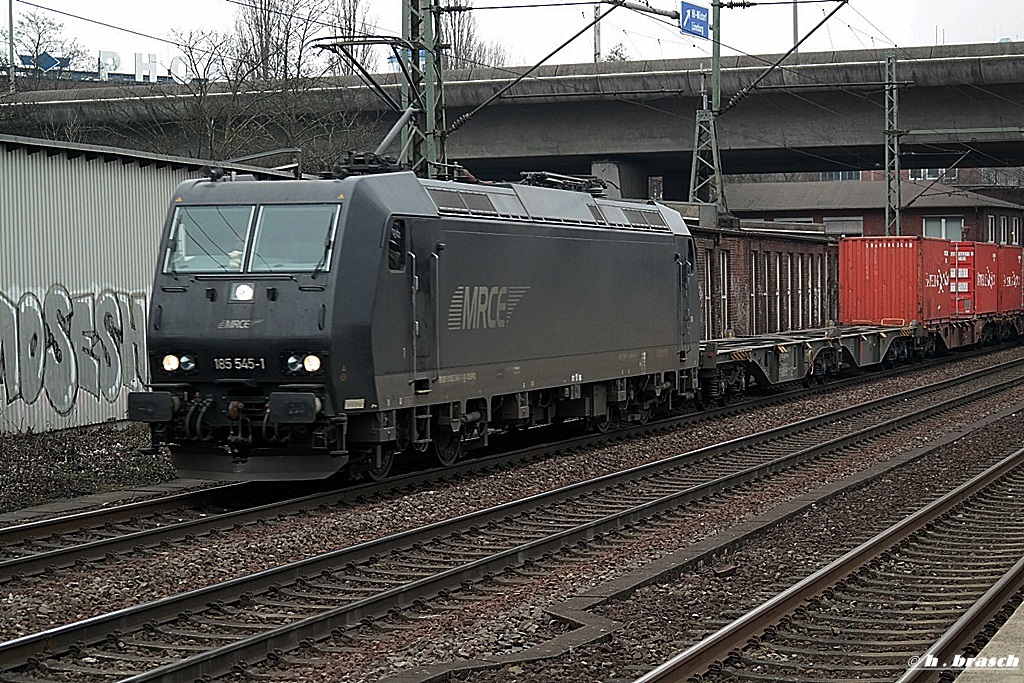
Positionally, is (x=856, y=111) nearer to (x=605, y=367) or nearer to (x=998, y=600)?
(x=605, y=367)

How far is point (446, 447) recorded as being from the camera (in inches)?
614

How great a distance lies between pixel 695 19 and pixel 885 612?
Answer: 30.2 meters

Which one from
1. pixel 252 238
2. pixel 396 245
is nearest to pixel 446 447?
pixel 396 245

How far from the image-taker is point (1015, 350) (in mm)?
43281

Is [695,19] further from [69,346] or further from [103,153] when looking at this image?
[69,346]

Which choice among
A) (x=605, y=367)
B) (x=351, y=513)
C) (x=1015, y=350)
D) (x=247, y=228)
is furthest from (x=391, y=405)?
(x=1015, y=350)

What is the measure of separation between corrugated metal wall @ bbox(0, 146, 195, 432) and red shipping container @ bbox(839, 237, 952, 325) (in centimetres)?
1961

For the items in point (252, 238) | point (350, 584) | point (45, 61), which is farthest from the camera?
point (45, 61)

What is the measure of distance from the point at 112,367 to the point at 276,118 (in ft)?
62.8

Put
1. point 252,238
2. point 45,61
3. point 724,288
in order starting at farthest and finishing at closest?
point 45,61 < point 724,288 < point 252,238

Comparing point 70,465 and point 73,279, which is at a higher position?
point 73,279

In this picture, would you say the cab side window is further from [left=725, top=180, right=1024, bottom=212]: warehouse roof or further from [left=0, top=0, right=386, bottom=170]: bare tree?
[left=725, top=180, right=1024, bottom=212]: warehouse roof

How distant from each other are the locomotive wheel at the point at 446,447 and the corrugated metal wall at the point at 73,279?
539 centimetres

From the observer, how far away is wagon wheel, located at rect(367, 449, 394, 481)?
46.5ft
